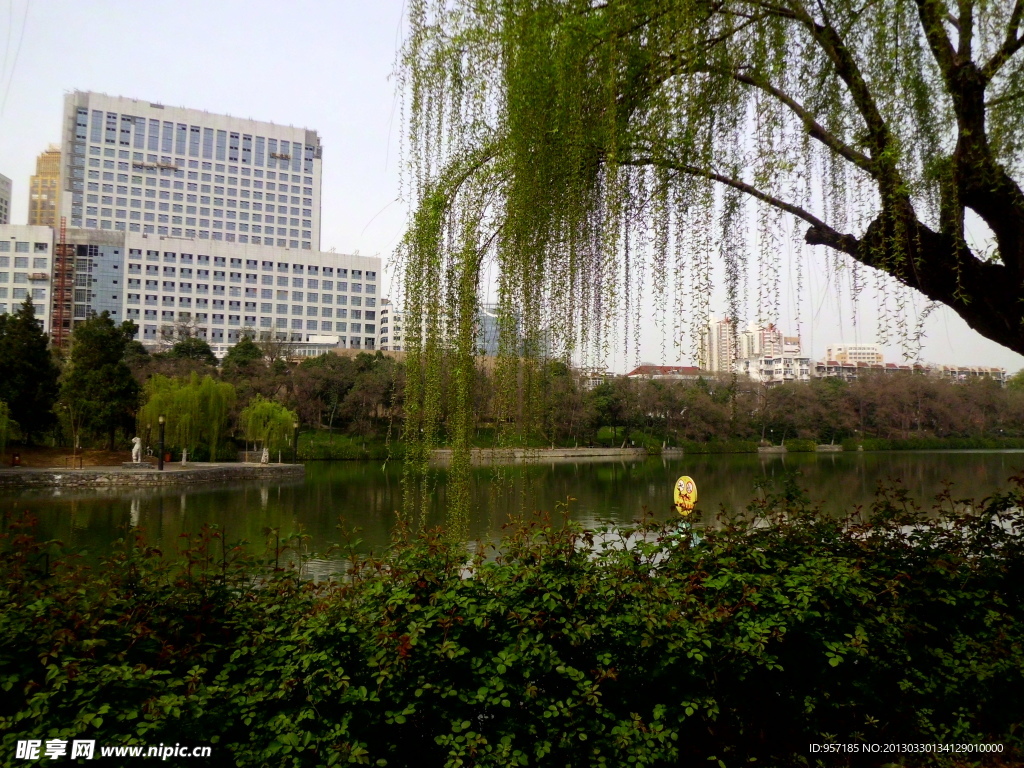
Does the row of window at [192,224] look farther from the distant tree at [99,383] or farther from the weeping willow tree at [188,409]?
the weeping willow tree at [188,409]

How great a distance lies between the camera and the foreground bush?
1.64m

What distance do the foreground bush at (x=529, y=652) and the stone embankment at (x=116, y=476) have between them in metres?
19.5

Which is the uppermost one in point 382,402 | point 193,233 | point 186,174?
point 186,174

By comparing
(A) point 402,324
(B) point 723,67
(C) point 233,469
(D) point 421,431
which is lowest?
(C) point 233,469

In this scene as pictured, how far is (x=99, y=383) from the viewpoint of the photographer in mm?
22578

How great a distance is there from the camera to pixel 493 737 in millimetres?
1830

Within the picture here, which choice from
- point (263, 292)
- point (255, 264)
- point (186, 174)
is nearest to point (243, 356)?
point (263, 292)

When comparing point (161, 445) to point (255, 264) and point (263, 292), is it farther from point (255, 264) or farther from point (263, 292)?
point (255, 264)

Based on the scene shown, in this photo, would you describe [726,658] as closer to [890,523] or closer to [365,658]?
[365,658]

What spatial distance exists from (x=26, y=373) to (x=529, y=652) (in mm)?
24140

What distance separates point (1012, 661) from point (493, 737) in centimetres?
176

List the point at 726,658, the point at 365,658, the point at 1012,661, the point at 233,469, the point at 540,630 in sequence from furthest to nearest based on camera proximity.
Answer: the point at 233,469 → the point at 1012,661 → the point at 726,658 → the point at 540,630 → the point at 365,658

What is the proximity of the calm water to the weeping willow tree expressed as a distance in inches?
140

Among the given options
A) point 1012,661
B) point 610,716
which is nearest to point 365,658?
point 610,716
